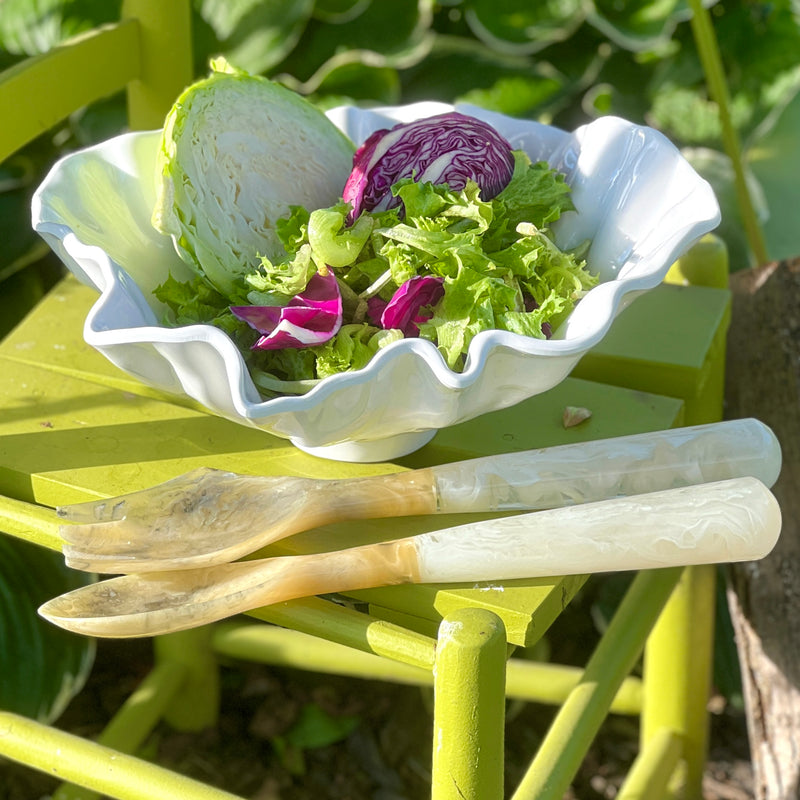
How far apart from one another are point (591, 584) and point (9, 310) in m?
0.74

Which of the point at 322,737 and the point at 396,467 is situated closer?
the point at 396,467

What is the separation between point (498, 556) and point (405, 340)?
12 cm

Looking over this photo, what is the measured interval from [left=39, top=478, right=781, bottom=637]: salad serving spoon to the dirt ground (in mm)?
647

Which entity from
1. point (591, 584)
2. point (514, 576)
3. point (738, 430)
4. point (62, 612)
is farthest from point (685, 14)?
point (62, 612)

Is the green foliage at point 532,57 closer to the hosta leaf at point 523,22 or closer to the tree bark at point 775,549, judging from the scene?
the hosta leaf at point 523,22

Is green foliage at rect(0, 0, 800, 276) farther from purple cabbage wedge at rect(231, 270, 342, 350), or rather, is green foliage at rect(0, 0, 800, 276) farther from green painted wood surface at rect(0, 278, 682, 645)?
purple cabbage wedge at rect(231, 270, 342, 350)

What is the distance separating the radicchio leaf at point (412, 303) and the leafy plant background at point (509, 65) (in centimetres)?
70

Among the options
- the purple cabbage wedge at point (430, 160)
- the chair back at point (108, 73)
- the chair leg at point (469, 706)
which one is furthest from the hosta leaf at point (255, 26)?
the chair leg at point (469, 706)

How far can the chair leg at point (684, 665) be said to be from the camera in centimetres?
94

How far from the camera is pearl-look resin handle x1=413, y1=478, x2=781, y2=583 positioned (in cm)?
52

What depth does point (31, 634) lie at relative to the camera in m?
1.04

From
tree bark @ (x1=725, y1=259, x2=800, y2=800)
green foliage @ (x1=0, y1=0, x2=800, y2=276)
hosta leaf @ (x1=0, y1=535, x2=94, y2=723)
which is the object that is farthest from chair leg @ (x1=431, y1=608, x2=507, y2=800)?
green foliage @ (x1=0, y1=0, x2=800, y2=276)

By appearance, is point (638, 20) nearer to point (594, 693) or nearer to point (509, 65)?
point (509, 65)

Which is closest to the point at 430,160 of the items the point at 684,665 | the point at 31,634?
the point at 684,665
